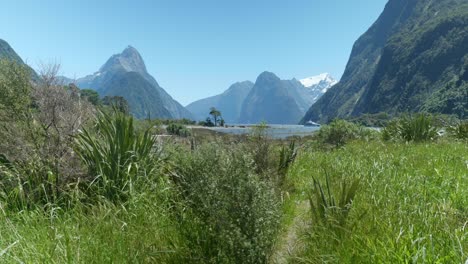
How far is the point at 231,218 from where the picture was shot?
11.9 feet

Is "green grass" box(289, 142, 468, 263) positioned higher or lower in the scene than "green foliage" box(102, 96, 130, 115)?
lower

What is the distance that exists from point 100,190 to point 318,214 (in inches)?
120

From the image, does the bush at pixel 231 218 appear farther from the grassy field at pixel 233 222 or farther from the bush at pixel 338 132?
the bush at pixel 338 132

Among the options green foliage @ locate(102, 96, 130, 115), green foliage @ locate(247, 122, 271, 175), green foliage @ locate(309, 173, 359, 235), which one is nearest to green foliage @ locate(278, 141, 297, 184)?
green foliage @ locate(247, 122, 271, 175)

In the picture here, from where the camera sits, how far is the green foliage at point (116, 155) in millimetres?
5289

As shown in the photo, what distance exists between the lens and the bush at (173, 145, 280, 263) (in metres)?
3.51

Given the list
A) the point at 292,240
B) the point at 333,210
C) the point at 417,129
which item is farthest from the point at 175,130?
the point at 417,129

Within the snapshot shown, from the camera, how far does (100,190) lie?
5262mm

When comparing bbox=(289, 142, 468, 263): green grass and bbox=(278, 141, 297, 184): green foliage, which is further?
bbox=(278, 141, 297, 184): green foliage

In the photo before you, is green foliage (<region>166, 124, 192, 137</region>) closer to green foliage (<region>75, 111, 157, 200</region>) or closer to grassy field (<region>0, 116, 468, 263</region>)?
green foliage (<region>75, 111, 157, 200</region>)

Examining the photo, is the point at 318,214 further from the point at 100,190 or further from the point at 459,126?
the point at 459,126

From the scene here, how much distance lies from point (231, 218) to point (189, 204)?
1.31 metres

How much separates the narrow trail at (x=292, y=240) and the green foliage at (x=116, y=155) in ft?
7.17

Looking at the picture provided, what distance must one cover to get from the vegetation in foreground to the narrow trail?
0.08 ft
